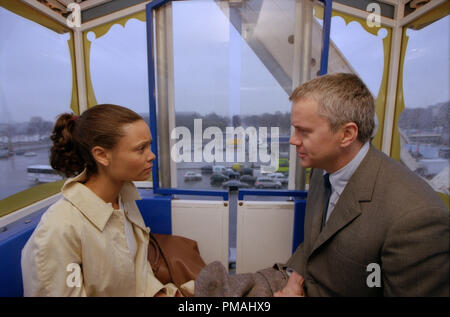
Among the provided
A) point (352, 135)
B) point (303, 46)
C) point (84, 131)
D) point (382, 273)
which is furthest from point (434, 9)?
point (84, 131)

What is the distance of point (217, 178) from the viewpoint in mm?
1523

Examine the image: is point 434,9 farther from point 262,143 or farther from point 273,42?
point 262,143

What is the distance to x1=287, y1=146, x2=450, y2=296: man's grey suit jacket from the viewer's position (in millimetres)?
582

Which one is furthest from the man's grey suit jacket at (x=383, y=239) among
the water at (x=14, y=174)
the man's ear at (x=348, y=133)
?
the water at (x=14, y=174)

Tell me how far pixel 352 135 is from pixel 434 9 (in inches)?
42.0

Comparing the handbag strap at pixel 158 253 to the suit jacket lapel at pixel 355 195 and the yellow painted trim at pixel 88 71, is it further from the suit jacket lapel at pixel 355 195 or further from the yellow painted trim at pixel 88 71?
the yellow painted trim at pixel 88 71

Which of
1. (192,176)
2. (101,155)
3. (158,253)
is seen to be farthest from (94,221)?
(192,176)

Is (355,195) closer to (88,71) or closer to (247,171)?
(247,171)

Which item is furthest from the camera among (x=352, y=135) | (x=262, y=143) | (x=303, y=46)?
(x=262, y=143)

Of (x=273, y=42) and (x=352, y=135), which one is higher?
(x=273, y=42)

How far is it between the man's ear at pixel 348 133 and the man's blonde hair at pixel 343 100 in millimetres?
18

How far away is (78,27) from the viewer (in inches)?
61.5

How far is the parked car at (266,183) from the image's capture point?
4.84 feet
